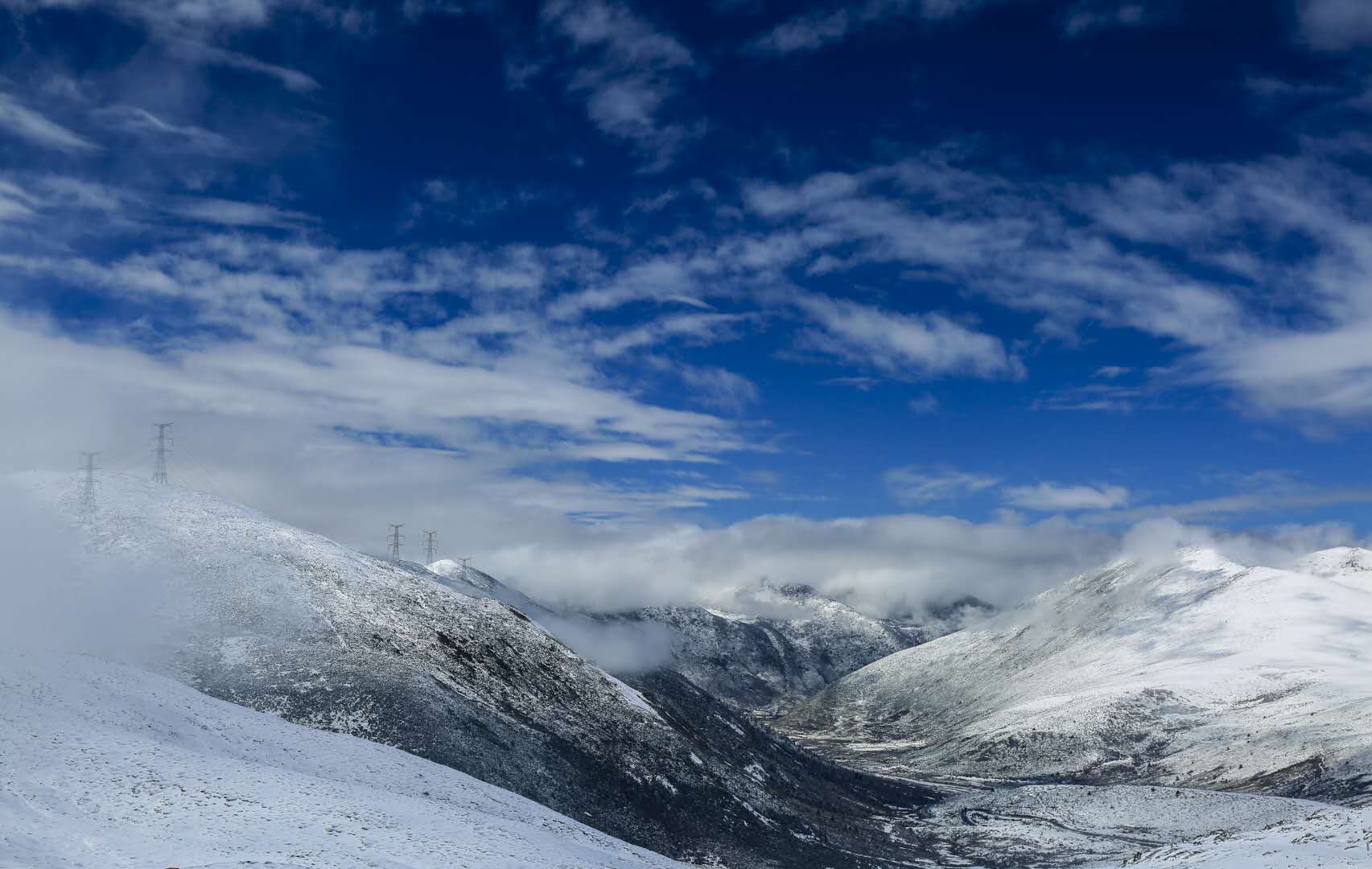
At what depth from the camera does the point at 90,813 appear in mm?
35250

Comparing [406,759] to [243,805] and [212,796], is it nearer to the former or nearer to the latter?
[212,796]

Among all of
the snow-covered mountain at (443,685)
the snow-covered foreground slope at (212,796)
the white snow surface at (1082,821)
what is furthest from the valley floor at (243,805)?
the white snow surface at (1082,821)

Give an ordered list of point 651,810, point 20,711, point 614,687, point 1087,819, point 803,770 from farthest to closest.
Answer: point 803,770 → point 1087,819 → point 614,687 → point 651,810 → point 20,711

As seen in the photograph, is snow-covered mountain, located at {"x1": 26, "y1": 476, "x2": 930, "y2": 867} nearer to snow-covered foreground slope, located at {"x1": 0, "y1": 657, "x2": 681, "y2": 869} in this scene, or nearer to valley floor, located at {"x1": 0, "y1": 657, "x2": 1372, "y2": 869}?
valley floor, located at {"x1": 0, "y1": 657, "x2": 1372, "y2": 869}

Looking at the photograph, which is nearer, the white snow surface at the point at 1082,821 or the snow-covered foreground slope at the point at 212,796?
the snow-covered foreground slope at the point at 212,796

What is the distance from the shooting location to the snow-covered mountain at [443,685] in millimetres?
72625

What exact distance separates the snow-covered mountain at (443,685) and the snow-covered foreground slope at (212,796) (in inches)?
494

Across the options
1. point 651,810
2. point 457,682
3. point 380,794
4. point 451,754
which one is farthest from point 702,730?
point 380,794

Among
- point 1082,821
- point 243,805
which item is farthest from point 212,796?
point 1082,821

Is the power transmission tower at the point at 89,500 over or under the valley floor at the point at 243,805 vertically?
over

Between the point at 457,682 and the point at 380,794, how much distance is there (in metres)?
36.5

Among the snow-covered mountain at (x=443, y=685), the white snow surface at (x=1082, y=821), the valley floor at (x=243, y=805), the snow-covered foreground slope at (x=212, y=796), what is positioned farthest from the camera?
the white snow surface at (x=1082, y=821)

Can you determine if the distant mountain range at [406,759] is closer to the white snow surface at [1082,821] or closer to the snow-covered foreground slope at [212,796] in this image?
the snow-covered foreground slope at [212,796]

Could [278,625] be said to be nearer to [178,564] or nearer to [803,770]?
[178,564]
